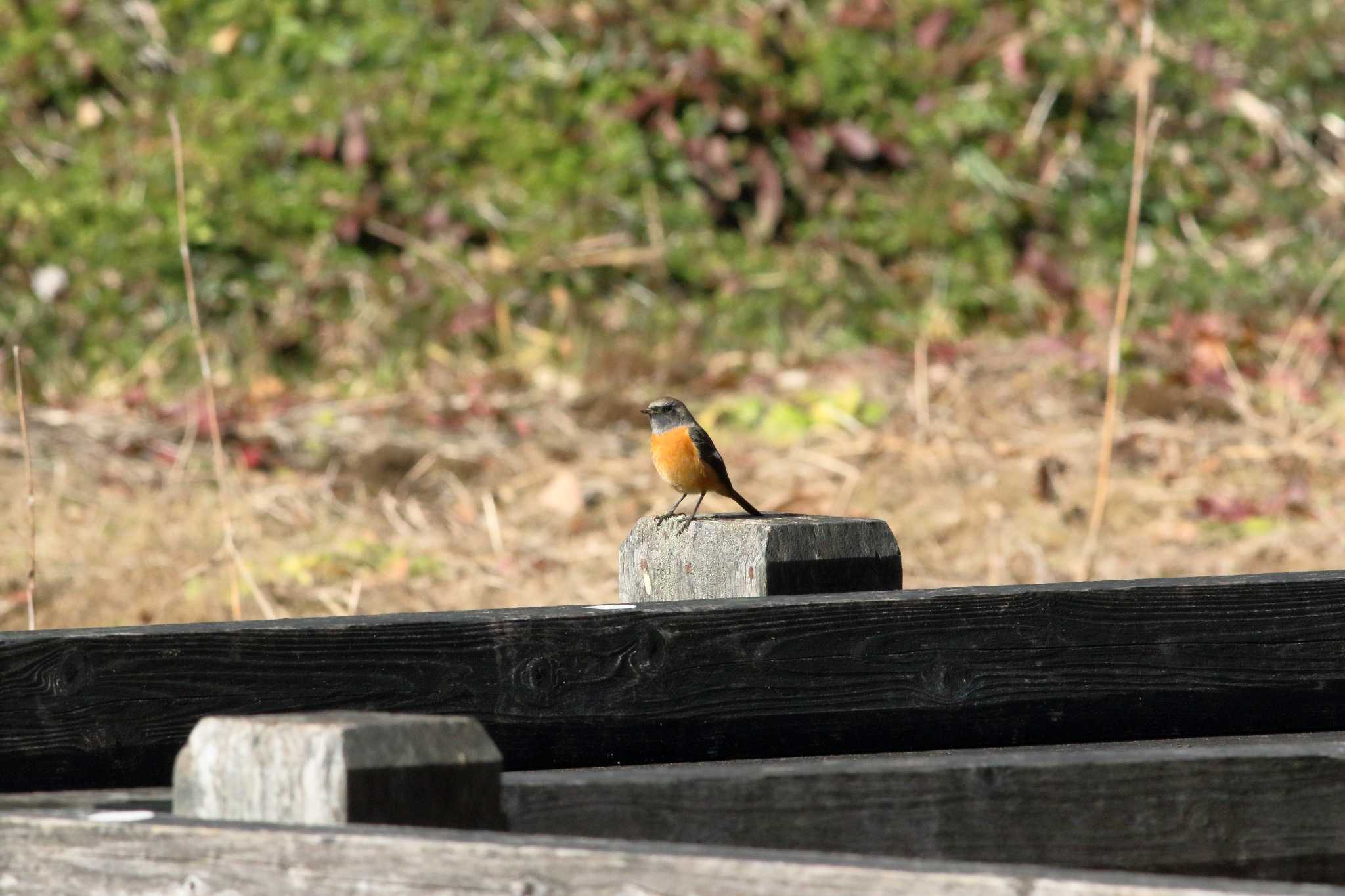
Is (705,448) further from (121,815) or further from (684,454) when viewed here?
(121,815)

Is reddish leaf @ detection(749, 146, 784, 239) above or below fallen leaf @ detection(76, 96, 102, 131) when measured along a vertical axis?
below

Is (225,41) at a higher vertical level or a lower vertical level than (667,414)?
higher

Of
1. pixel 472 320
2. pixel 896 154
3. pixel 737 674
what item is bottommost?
pixel 737 674

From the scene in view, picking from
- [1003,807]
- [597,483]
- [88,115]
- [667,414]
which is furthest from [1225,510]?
[88,115]

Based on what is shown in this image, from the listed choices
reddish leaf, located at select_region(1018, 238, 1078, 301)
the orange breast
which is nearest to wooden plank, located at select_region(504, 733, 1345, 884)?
the orange breast

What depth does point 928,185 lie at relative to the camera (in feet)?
30.4

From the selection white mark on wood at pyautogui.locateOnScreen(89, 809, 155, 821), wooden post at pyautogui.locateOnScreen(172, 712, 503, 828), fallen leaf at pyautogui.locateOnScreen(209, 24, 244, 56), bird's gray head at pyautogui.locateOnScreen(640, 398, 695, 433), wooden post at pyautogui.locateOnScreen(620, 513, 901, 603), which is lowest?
white mark on wood at pyautogui.locateOnScreen(89, 809, 155, 821)

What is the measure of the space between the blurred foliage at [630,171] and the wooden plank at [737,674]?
20.6 feet

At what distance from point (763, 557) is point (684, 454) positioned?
1.79 meters

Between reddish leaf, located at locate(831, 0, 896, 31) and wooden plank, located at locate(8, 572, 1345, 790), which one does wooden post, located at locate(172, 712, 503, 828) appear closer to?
wooden plank, located at locate(8, 572, 1345, 790)

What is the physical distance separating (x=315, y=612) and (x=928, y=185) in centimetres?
524

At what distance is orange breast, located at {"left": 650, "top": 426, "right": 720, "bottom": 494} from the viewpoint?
4215 millimetres

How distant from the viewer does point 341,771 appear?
1.36 m

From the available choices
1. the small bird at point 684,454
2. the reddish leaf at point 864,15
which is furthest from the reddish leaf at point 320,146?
the small bird at point 684,454
